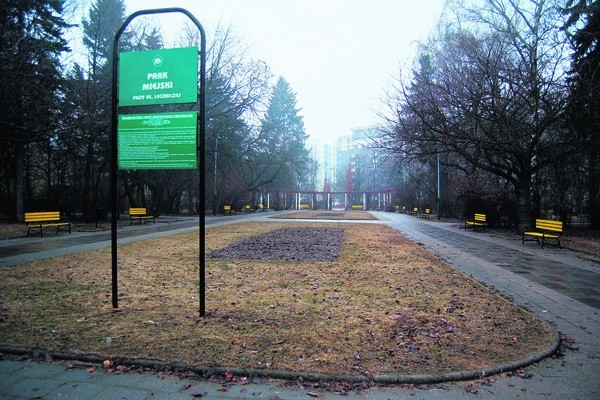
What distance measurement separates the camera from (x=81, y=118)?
51.4 feet

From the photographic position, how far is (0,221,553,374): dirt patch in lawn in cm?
359

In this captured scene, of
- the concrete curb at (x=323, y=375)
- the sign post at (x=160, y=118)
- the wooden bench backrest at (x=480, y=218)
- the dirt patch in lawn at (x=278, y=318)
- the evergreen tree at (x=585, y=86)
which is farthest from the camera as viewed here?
the wooden bench backrest at (x=480, y=218)

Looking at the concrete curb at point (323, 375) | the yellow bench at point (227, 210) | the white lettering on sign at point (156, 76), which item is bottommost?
the concrete curb at point (323, 375)

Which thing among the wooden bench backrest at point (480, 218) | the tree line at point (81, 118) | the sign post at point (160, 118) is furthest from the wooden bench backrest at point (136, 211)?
the wooden bench backrest at point (480, 218)

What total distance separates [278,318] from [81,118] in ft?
49.0

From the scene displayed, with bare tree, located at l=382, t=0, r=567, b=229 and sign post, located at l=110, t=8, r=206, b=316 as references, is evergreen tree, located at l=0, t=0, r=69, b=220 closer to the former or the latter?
sign post, located at l=110, t=8, r=206, b=316

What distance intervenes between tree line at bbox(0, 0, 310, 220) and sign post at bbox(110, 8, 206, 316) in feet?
1.67

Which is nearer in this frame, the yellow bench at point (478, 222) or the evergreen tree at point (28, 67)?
the evergreen tree at point (28, 67)

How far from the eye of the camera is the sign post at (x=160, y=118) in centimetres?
479

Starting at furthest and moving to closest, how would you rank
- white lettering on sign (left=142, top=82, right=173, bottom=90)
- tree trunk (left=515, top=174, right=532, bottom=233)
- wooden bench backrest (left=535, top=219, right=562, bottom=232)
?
tree trunk (left=515, top=174, right=532, bottom=233) < wooden bench backrest (left=535, top=219, right=562, bottom=232) < white lettering on sign (left=142, top=82, right=173, bottom=90)

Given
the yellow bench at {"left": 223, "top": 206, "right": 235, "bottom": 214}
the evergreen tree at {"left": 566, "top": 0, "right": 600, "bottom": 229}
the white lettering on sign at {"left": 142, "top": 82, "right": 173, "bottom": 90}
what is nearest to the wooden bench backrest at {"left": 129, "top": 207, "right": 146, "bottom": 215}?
the yellow bench at {"left": 223, "top": 206, "right": 235, "bottom": 214}

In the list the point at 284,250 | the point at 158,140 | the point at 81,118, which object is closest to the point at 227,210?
the point at 81,118

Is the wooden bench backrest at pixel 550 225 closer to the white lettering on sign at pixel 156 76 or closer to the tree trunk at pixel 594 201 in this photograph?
the tree trunk at pixel 594 201

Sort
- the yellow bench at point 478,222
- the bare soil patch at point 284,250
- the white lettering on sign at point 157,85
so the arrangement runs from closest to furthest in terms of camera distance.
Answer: the white lettering on sign at point 157,85 < the bare soil patch at point 284,250 < the yellow bench at point 478,222
